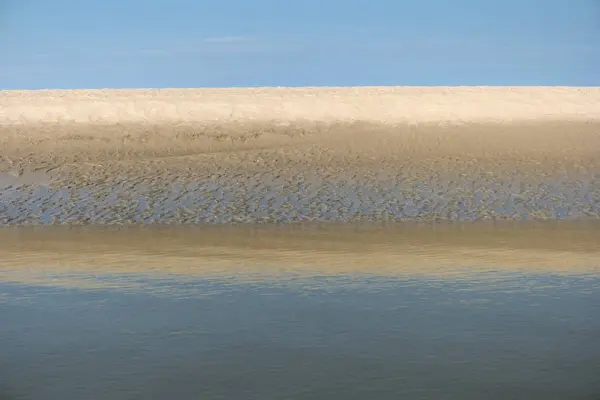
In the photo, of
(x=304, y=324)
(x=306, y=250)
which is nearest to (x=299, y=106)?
(x=306, y=250)

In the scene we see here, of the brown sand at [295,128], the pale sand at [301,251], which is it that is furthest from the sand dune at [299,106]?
the pale sand at [301,251]

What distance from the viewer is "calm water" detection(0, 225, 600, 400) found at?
482 cm

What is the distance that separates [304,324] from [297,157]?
29.8 ft

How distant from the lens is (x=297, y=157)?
589 inches

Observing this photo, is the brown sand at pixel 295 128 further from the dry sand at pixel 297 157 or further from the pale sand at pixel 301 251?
the pale sand at pixel 301 251

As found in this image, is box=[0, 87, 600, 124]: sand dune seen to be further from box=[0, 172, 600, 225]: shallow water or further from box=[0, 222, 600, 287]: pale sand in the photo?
box=[0, 222, 600, 287]: pale sand

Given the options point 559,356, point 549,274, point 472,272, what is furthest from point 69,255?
point 559,356

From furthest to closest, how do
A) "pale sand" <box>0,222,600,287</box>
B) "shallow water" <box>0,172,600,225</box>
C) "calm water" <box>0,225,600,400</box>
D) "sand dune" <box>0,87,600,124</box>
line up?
"sand dune" <box>0,87,600,124</box> → "shallow water" <box>0,172,600,225</box> → "pale sand" <box>0,222,600,287</box> → "calm water" <box>0,225,600,400</box>

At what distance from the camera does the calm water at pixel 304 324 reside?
15.8ft

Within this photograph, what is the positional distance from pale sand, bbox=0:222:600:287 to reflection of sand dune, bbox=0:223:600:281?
0.01m

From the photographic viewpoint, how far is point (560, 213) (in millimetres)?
11203

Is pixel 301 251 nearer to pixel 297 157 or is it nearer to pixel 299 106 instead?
pixel 297 157

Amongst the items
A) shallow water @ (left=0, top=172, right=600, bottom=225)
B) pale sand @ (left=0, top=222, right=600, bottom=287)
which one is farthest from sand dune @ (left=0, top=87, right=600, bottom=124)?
pale sand @ (left=0, top=222, right=600, bottom=287)

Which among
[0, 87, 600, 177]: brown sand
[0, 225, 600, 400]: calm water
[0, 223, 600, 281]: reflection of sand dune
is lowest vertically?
[0, 225, 600, 400]: calm water
